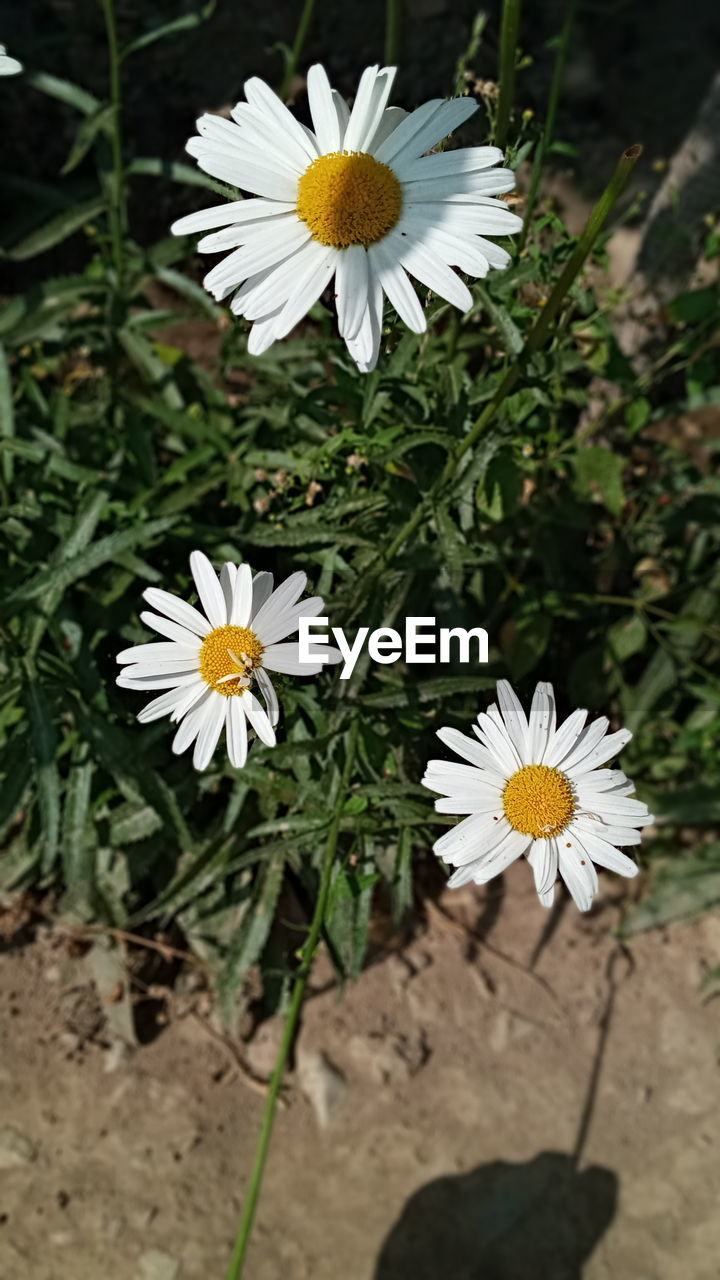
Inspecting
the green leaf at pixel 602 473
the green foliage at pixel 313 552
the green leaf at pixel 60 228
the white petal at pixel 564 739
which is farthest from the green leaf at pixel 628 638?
the green leaf at pixel 60 228

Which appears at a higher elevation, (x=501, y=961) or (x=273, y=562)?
(x=273, y=562)

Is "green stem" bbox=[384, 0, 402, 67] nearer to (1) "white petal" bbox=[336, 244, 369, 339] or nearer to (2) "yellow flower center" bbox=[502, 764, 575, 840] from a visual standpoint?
(1) "white petal" bbox=[336, 244, 369, 339]

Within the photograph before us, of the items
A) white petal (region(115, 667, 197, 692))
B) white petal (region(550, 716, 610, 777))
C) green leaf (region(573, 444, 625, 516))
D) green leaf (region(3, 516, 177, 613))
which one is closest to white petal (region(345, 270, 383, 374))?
A: white petal (region(115, 667, 197, 692))

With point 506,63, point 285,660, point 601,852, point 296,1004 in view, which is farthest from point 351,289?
point 296,1004

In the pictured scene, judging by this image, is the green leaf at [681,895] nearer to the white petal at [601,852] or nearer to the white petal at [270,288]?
the white petal at [601,852]

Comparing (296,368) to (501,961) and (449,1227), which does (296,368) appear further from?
(449,1227)

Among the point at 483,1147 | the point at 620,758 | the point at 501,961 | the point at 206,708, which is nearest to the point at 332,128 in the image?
the point at 206,708
